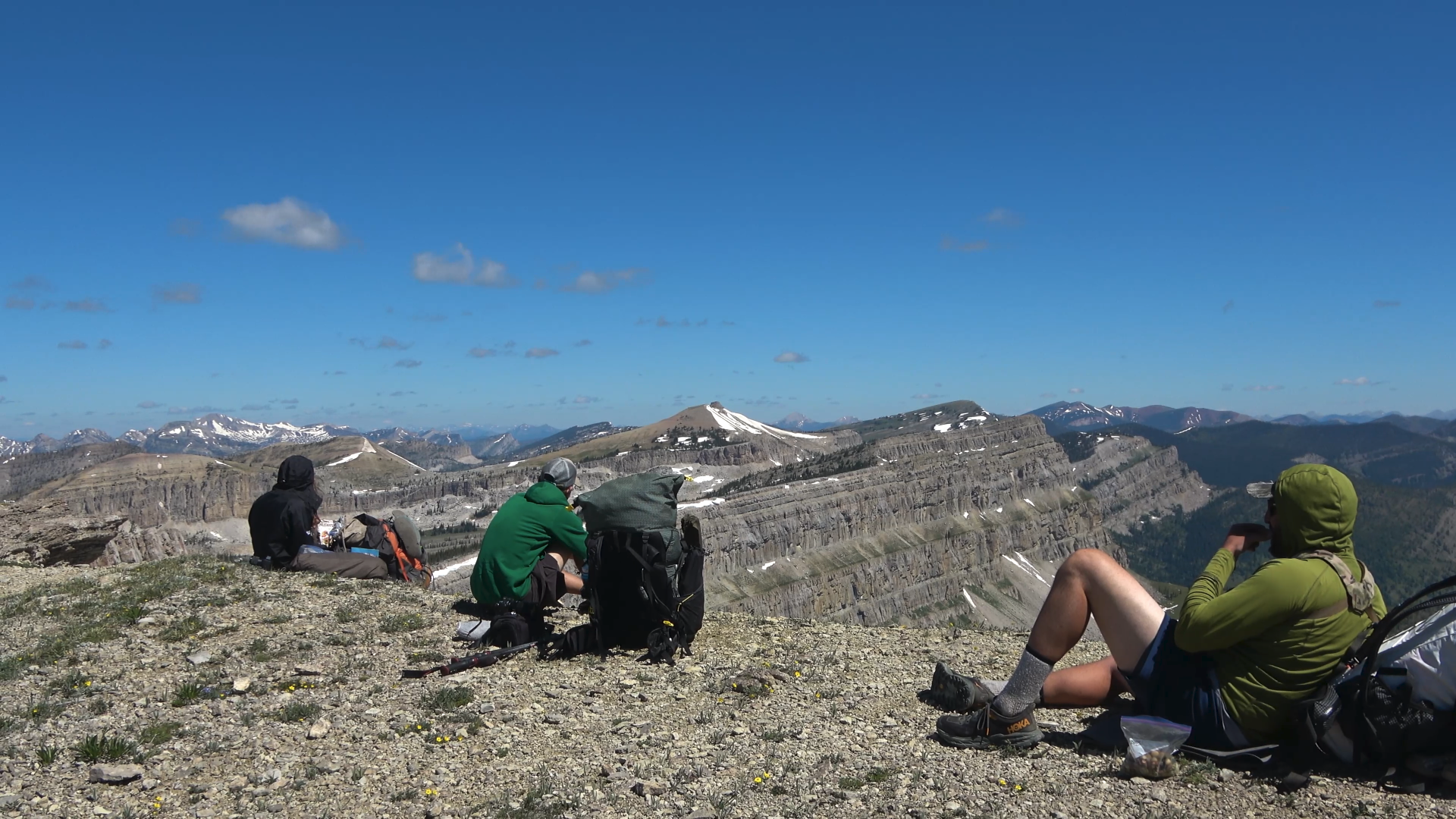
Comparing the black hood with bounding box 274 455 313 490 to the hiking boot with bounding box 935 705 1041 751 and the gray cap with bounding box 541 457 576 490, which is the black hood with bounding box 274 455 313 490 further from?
the hiking boot with bounding box 935 705 1041 751

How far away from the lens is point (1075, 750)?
880 cm

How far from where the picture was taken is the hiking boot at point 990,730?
8.92 meters

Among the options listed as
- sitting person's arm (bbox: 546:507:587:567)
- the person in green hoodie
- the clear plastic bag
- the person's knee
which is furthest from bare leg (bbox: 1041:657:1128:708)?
sitting person's arm (bbox: 546:507:587:567)

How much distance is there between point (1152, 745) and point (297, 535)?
17.9 metres

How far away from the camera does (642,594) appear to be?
42.8ft

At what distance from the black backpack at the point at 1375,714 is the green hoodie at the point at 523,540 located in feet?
32.2

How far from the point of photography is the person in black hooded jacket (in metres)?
18.9

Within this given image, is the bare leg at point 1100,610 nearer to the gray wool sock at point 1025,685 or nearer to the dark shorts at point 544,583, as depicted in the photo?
the gray wool sock at point 1025,685

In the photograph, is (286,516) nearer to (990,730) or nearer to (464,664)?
(464,664)

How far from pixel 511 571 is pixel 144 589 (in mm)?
8819

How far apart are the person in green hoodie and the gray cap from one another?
7.95m

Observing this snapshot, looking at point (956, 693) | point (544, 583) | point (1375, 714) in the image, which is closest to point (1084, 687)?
point (956, 693)

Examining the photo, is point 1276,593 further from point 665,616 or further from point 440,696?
point 440,696

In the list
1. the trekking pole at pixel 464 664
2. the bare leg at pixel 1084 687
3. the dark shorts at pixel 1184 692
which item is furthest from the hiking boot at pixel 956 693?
the trekking pole at pixel 464 664
